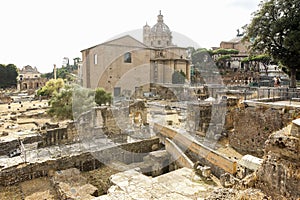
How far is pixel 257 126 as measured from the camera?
32.0 feet

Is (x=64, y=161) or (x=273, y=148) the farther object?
(x=64, y=161)

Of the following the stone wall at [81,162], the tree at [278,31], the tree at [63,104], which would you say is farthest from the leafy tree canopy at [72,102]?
the tree at [278,31]

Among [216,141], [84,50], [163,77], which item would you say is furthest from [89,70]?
[216,141]

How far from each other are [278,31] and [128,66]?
981 inches

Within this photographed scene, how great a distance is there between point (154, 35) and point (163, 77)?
13.1m

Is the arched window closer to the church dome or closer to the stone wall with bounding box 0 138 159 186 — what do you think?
the church dome

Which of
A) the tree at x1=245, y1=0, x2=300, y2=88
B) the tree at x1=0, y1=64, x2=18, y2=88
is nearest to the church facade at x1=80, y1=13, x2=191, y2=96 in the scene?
the tree at x1=245, y1=0, x2=300, y2=88

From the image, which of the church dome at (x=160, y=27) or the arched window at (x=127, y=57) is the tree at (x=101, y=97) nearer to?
the arched window at (x=127, y=57)

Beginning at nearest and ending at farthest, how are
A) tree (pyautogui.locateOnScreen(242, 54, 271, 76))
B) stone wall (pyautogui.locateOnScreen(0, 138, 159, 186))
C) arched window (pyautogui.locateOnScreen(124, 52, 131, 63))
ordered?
1. stone wall (pyautogui.locateOnScreen(0, 138, 159, 186))
2. arched window (pyautogui.locateOnScreen(124, 52, 131, 63))
3. tree (pyautogui.locateOnScreen(242, 54, 271, 76))

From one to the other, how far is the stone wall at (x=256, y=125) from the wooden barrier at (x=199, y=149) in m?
1.94

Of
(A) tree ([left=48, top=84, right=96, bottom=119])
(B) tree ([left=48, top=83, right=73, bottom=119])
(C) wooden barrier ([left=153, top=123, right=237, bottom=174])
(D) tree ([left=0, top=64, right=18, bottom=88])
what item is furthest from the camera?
(D) tree ([left=0, top=64, right=18, bottom=88])

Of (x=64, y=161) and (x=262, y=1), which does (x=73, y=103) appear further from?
(x=262, y=1)

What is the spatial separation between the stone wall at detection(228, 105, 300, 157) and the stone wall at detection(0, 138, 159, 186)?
4.53m

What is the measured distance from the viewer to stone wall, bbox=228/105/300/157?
877 cm
